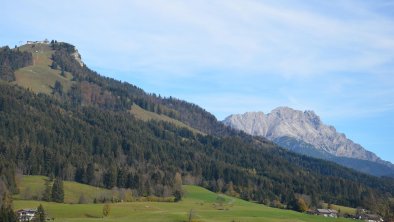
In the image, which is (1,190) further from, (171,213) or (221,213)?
(221,213)

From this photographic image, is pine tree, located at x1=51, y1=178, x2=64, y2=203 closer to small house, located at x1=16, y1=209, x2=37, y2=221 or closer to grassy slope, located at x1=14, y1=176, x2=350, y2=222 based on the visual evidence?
grassy slope, located at x1=14, y1=176, x2=350, y2=222

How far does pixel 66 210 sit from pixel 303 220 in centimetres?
7544

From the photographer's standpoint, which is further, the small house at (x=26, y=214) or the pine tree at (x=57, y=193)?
the pine tree at (x=57, y=193)

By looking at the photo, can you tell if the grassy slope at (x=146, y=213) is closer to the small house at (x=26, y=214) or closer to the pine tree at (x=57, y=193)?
the small house at (x=26, y=214)

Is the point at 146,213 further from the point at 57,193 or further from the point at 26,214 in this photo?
the point at 57,193

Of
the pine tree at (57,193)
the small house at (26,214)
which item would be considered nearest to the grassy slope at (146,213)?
the small house at (26,214)

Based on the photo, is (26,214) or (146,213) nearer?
(26,214)

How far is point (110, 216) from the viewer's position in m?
156

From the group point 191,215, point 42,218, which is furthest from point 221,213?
point 42,218

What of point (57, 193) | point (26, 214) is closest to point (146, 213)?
point (26, 214)

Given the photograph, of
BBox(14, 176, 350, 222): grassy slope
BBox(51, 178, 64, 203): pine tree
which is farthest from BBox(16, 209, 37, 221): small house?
BBox(51, 178, 64, 203): pine tree

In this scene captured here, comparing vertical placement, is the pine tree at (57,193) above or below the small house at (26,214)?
above

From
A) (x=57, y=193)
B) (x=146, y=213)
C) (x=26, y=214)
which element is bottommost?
(x=26, y=214)

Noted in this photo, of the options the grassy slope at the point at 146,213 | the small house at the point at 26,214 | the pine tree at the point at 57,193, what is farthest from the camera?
the pine tree at the point at 57,193
